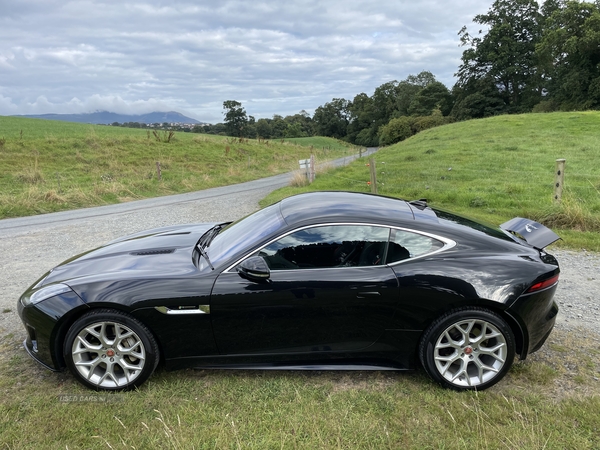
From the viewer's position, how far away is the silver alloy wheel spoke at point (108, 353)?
2869 millimetres

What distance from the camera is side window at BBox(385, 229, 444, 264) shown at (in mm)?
2914

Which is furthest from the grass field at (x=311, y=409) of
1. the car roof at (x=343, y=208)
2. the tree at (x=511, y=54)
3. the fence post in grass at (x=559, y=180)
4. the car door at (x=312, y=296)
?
the tree at (x=511, y=54)

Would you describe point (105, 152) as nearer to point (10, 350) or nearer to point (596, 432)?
point (10, 350)

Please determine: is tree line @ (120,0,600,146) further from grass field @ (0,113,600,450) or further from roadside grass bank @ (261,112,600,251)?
grass field @ (0,113,600,450)

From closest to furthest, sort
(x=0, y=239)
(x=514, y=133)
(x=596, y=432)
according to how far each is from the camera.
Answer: (x=596, y=432)
(x=0, y=239)
(x=514, y=133)

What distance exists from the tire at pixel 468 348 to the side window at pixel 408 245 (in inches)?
19.1

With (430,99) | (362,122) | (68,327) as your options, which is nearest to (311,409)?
(68,327)

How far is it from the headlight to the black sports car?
0.01m

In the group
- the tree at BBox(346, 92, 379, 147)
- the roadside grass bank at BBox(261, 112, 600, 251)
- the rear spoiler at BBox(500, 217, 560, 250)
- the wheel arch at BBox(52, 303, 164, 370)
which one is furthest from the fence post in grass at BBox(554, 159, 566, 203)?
the tree at BBox(346, 92, 379, 147)

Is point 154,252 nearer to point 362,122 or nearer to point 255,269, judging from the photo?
point 255,269

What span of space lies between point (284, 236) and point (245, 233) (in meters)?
0.47

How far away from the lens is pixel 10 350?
353cm

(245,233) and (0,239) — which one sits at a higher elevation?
(245,233)

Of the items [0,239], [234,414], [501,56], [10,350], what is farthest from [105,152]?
[501,56]
